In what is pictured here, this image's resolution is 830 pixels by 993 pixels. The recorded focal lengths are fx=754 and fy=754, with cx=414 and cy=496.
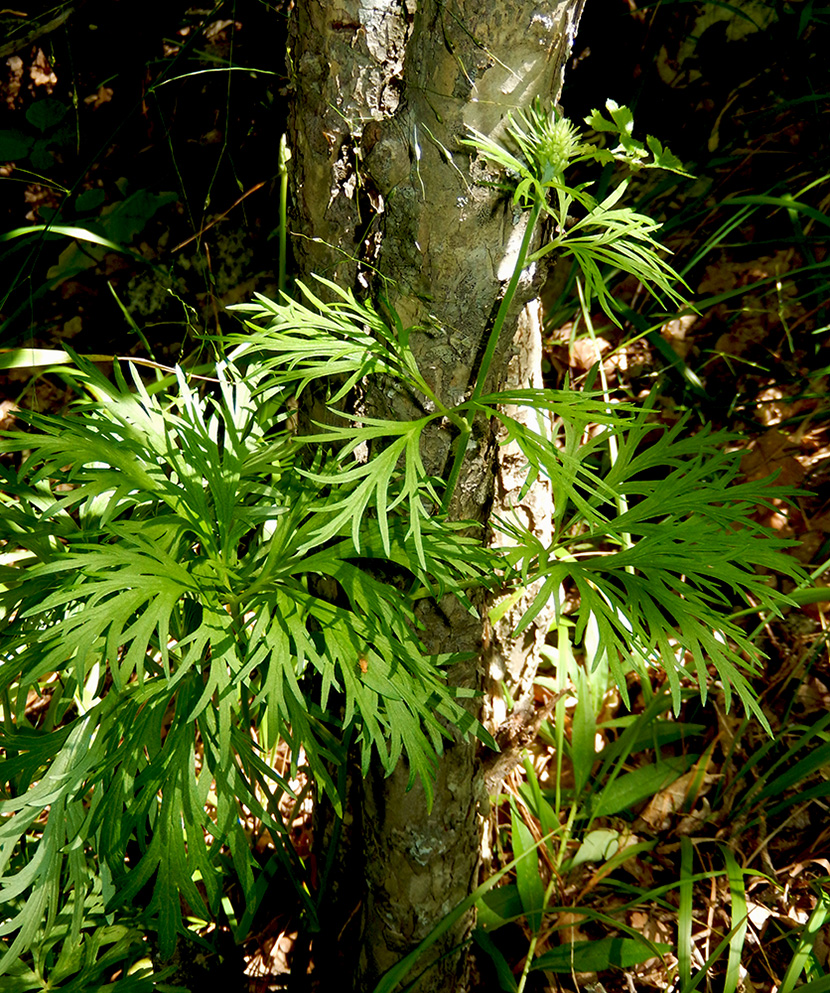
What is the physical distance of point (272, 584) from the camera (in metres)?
0.97

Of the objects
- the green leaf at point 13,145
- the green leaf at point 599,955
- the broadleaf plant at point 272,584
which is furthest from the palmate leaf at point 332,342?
the green leaf at point 13,145

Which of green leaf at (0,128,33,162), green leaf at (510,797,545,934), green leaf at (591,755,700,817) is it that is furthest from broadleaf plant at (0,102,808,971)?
green leaf at (0,128,33,162)

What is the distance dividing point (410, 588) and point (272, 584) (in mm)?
220

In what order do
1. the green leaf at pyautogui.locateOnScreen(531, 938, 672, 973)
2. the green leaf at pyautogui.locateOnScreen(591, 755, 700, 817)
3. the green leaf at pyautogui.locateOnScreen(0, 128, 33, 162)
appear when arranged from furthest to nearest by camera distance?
1. the green leaf at pyautogui.locateOnScreen(0, 128, 33, 162)
2. the green leaf at pyautogui.locateOnScreen(591, 755, 700, 817)
3. the green leaf at pyautogui.locateOnScreen(531, 938, 672, 973)

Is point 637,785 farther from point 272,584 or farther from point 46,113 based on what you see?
point 46,113

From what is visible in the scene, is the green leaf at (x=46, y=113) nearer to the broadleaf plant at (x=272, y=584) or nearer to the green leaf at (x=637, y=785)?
the broadleaf plant at (x=272, y=584)

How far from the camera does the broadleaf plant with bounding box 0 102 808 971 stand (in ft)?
2.93

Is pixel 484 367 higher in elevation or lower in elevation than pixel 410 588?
higher

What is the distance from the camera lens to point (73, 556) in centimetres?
92

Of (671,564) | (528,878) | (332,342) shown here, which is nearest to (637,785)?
(528,878)

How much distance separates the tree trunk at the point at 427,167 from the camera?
90 centimetres

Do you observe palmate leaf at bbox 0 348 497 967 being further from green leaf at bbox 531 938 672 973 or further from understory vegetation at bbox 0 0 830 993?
green leaf at bbox 531 938 672 973

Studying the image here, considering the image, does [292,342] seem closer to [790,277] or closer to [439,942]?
[439,942]

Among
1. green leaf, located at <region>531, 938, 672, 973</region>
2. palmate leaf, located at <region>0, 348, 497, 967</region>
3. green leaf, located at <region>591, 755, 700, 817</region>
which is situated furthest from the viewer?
green leaf, located at <region>591, 755, 700, 817</region>
